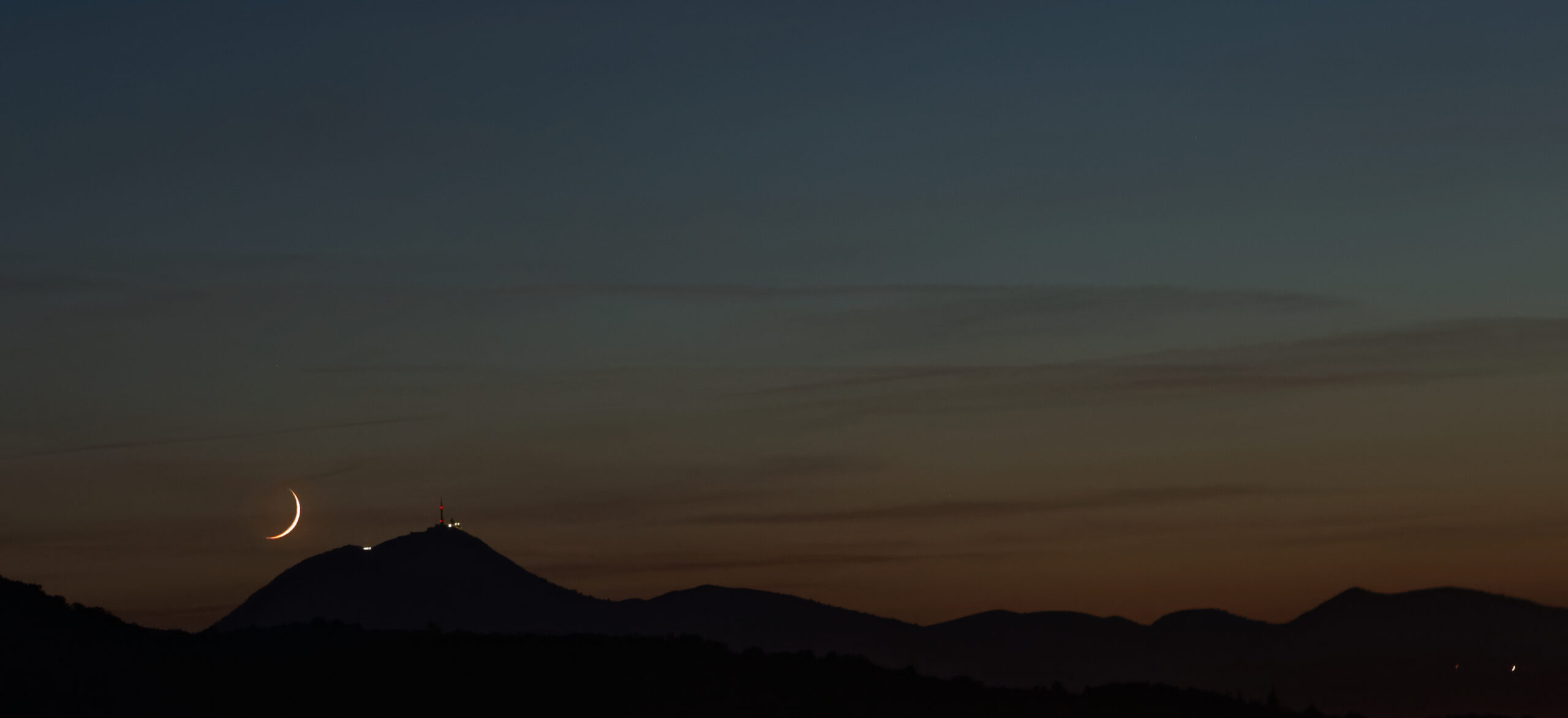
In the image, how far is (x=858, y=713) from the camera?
3556 centimetres

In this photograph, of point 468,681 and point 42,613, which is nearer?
point 468,681

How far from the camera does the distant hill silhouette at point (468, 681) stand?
119 feet

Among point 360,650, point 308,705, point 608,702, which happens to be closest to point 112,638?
point 360,650

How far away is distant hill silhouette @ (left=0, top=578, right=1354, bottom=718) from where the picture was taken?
36250 millimetres

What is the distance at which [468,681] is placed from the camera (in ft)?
135

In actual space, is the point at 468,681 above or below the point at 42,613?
below

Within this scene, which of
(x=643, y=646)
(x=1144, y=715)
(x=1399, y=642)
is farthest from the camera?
(x=1399, y=642)

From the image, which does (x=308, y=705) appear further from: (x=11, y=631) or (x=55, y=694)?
(x=11, y=631)

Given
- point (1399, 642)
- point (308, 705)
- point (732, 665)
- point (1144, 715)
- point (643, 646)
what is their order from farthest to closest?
point (1399, 642)
point (643, 646)
point (732, 665)
point (308, 705)
point (1144, 715)

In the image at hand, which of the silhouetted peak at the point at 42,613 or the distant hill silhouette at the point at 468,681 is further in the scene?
the silhouetted peak at the point at 42,613

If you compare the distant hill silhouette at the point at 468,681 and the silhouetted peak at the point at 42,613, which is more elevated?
the silhouetted peak at the point at 42,613

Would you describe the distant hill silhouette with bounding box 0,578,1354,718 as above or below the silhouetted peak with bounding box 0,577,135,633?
below

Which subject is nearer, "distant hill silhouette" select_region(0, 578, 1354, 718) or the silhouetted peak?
"distant hill silhouette" select_region(0, 578, 1354, 718)

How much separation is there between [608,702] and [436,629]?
995cm
